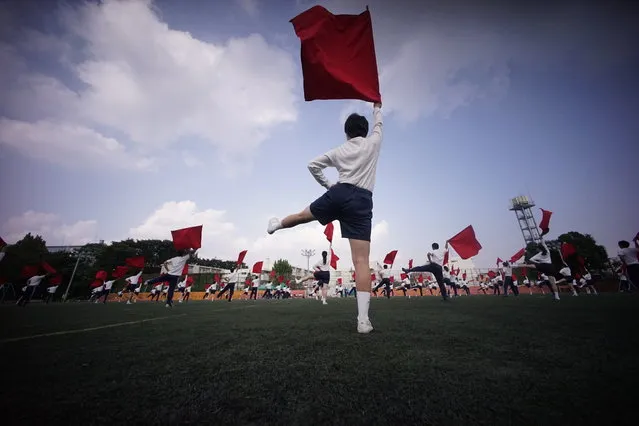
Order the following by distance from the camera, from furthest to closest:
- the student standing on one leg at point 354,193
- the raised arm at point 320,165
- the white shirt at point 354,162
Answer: the raised arm at point 320,165, the white shirt at point 354,162, the student standing on one leg at point 354,193

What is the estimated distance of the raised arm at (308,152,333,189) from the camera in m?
3.31

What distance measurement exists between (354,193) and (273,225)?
1.20 meters

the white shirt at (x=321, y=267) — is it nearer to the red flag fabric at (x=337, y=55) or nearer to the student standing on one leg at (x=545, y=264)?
the student standing on one leg at (x=545, y=264)

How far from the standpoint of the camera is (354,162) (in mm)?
3189

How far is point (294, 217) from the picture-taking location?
3.43 metres

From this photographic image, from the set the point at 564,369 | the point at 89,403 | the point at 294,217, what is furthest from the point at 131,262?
the point at 564,369

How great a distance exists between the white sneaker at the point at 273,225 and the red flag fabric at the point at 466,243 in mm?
8943

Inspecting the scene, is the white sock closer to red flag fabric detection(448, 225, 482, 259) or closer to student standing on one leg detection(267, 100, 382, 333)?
student standing on one leg detection(267, 100, 382, 333)

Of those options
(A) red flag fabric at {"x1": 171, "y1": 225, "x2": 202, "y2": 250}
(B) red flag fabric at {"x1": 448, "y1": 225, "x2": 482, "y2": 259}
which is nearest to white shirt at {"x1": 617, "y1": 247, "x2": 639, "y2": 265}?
(B) red flag fabric at {"x1": 448, "y1": 225, "x2": 482, "y2": 259}

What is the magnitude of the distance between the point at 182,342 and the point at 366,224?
2.09m

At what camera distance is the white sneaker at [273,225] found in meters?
3.60

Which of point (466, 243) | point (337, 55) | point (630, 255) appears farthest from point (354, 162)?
point (630, 255)

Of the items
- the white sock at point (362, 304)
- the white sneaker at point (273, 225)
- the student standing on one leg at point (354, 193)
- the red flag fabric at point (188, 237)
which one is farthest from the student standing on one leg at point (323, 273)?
the white sock at point (362, 304)

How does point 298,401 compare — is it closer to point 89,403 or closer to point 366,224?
point 89,403
